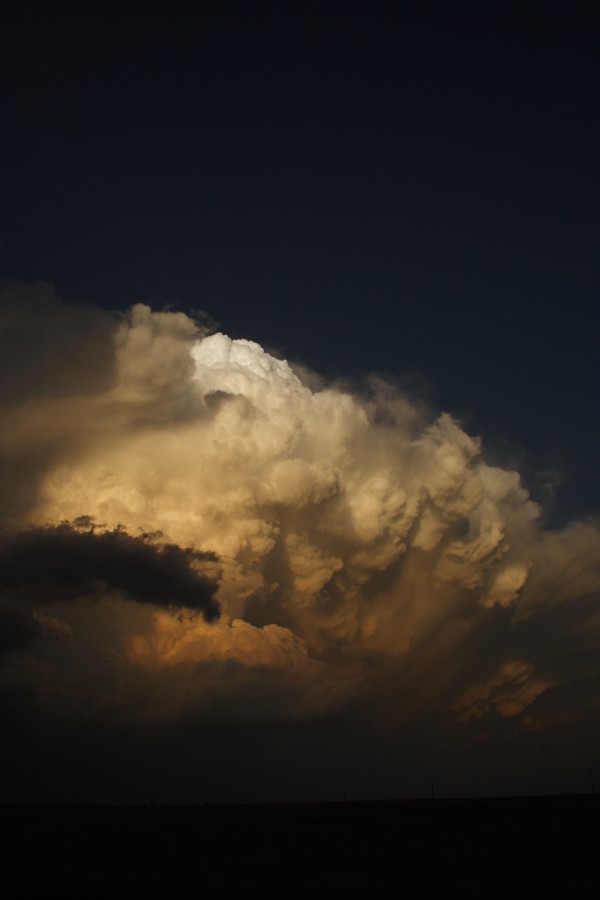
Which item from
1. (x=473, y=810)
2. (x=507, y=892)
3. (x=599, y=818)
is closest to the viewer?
(x=507, y=892)

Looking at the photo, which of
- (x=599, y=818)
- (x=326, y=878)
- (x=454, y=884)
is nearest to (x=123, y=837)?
(x=326, y=878)

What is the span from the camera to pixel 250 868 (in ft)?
221

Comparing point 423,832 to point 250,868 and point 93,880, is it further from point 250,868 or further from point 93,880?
point 93,880

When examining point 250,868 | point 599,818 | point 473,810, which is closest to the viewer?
point 250,868

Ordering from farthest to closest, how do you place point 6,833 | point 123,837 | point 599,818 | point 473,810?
point 473,810 < point 599,818 < point 6,833 < point 123,837

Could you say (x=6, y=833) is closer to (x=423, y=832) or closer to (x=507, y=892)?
(x=423, y=832)

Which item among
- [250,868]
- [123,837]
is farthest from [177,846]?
[250,868]

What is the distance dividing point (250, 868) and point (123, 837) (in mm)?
38767

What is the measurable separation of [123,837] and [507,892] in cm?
6064

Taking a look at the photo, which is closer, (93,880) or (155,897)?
(155,897)

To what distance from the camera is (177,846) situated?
8700 cm

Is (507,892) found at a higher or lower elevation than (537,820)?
lower

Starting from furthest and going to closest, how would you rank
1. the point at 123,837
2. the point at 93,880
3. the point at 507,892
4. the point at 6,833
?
the point at 6,833
the point at 123,837
the point at 93,880
the point at 507,892

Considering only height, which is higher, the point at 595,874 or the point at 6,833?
the point at 6,833
